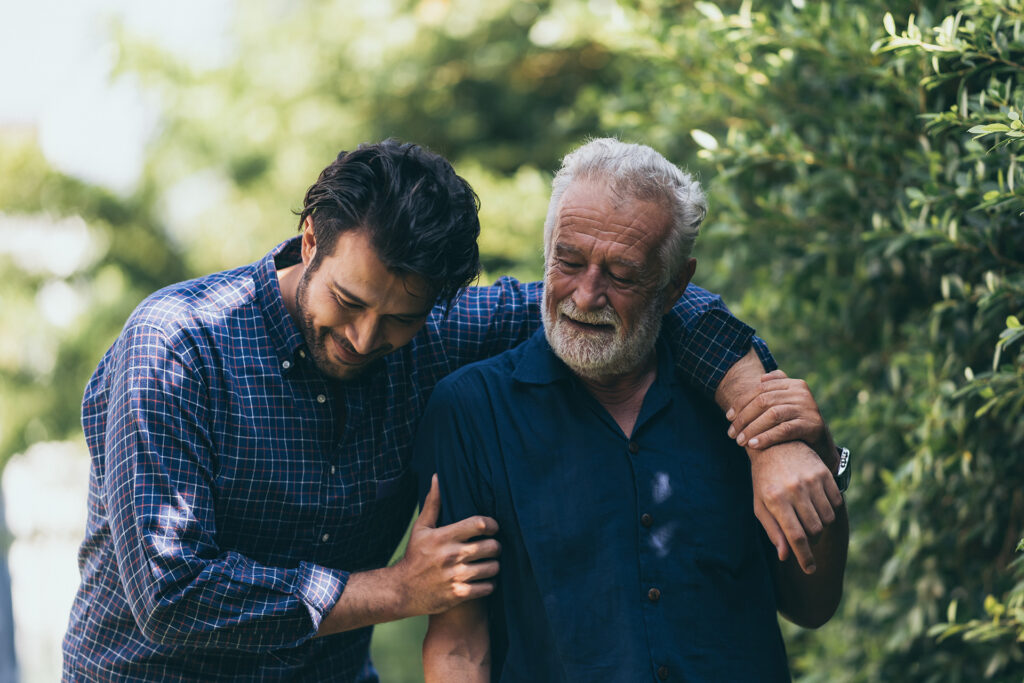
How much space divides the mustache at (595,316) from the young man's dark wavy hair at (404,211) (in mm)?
247

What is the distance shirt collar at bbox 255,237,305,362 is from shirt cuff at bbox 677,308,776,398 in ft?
2.81

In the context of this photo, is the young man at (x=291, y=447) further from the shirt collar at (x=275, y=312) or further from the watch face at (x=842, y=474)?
the watch face at (x=842, y=474)

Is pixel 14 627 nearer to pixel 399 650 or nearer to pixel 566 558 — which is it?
pixel 399 650

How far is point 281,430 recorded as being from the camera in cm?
206

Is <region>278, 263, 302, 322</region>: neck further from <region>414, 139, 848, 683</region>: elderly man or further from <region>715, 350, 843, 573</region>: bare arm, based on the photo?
<region>715, 350, 843, 573</region>: bare arm

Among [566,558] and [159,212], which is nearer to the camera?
[566,558]

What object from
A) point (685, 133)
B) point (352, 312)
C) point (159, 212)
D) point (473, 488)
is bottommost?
point (473, 488)

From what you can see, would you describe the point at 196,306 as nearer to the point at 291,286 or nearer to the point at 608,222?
the point at 291,286

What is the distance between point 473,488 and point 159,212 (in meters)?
6.66

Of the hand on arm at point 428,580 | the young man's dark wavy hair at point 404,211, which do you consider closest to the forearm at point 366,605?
the hand on arm at point 428,580

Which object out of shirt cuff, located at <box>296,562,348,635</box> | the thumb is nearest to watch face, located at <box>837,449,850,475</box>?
the thumb

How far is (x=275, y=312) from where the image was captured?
214 centimetres

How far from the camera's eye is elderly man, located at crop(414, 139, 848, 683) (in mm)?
1982

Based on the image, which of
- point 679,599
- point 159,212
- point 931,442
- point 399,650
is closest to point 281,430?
point 679,599
